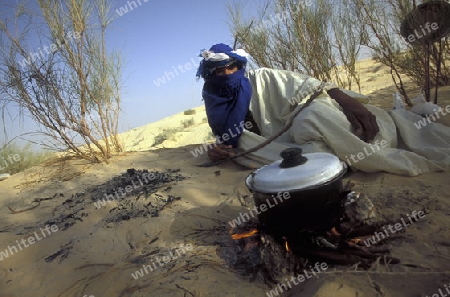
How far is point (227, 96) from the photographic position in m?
3.54

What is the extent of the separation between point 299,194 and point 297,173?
0.11m

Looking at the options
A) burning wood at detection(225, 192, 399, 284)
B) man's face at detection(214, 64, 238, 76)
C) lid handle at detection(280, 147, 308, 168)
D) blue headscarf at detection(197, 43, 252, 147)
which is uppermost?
man's face at detection(214, 64, 238, 76)

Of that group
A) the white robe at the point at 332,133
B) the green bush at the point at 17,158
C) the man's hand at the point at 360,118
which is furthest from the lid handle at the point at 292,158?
the green bush at the point at 17,158

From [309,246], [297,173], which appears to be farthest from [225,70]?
[309,246]

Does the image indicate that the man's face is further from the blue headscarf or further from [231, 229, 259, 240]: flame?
[231, 229, 259, 240]: flame

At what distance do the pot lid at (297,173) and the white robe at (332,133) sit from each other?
1.11 metres

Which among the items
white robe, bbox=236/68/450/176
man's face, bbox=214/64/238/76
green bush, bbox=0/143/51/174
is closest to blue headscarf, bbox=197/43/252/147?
man's face, bbox=214/64/238/76

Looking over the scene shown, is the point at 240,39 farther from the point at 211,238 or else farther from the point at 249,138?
the point at 211,238

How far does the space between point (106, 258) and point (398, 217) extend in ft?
6.60

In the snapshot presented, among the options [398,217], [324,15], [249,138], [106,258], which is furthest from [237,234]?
[324,15]

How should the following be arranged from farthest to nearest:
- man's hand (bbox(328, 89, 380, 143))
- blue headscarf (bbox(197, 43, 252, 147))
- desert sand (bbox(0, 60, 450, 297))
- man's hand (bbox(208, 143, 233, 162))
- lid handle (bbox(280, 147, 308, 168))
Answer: man's hand (bbox(208, 143, 233, 162)), blue headscarf (bbox(197, 43, 252, 147)), man's hand (bbox(328, 89, 380, 143)), lid handle (bbox(280, 147, 308, 168)), desert sand (bbox(0, 60, 450, 297))

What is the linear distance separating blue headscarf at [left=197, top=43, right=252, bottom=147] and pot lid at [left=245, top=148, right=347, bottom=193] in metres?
1.76

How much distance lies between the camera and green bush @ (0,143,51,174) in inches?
281

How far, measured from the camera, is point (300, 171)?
1.68 metres
